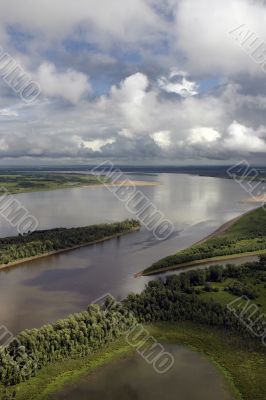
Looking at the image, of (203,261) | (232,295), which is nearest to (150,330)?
(232,295)

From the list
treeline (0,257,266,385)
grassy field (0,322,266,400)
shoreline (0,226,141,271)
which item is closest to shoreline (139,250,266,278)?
treeline (0,257,266,385)

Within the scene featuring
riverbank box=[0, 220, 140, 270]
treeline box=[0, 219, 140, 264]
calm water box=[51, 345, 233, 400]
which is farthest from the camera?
riverbank box=[0, 220, 140, 270]

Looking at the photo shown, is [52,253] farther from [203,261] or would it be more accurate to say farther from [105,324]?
[105,324]

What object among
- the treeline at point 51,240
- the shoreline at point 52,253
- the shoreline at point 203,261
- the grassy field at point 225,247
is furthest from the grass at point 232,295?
the treeline at point 51,240

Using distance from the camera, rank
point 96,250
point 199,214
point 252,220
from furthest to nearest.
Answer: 1. point 199,214
2. point 252,220
3. point 96,250

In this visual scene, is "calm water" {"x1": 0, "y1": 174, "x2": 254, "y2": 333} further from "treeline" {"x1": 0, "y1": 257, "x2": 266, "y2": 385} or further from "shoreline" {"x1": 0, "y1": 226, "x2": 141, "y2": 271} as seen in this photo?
"treeline" {"x1": 0, "y1": 257, "x2": 266, "y2": 385}

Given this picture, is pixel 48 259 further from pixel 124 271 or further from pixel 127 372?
pixel 127 372

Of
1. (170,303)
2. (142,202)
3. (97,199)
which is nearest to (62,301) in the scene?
(170,303)
